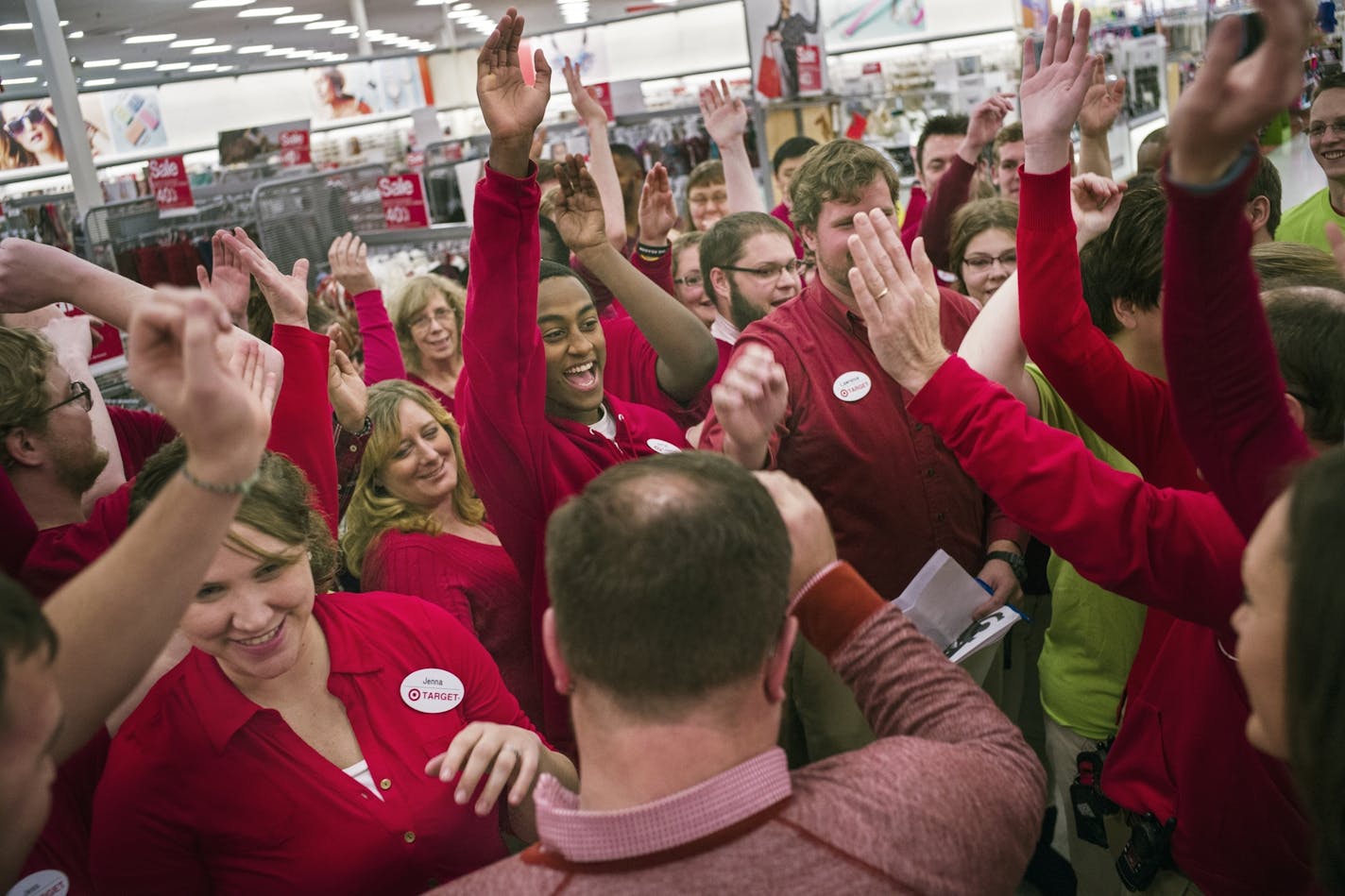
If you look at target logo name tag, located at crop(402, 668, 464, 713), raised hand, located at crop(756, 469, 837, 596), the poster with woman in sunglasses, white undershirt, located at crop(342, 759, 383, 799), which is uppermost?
the poster with woman in sunglasses

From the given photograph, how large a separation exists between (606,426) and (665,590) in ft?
4.68

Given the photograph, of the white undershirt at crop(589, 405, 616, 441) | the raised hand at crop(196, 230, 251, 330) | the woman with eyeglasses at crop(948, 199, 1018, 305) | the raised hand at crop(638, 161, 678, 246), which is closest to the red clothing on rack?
the white undershirt at crop(589, 405, 616, 441)

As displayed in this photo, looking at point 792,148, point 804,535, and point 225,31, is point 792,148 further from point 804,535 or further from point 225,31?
point 225,31

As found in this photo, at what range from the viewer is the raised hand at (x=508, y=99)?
71.6 inches

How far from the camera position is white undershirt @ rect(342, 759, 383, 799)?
153 cm

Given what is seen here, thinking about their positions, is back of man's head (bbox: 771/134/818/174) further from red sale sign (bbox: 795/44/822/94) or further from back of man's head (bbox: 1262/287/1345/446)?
back of man's head (bbox: 1262/287/1345/446)

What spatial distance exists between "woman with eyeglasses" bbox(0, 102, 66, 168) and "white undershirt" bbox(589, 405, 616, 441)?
378 centimetres

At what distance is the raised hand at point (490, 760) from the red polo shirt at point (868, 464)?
3.08 ft

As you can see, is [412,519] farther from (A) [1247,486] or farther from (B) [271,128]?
(B) [271,128]

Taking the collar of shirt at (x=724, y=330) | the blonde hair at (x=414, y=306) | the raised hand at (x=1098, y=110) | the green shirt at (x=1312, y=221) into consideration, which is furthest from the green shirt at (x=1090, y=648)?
the blonde hair at (x=414, y=306)

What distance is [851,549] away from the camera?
7.53 ft

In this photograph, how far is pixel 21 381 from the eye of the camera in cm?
186

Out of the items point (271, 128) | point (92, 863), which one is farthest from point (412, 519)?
point (271, 128)

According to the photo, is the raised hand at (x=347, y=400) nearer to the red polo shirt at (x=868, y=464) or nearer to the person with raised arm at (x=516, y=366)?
the person with raised arm at (x=516, y=366)
